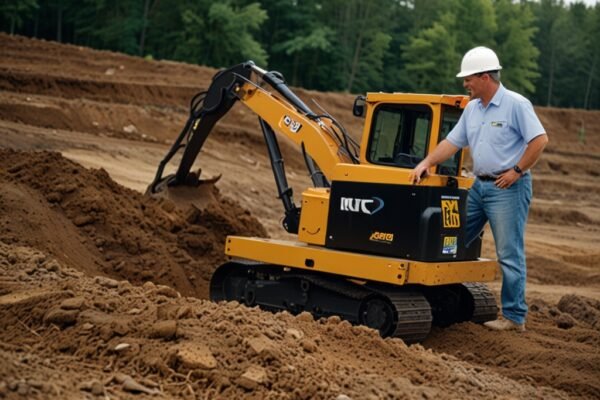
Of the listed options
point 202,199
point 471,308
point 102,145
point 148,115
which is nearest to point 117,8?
point 148,115

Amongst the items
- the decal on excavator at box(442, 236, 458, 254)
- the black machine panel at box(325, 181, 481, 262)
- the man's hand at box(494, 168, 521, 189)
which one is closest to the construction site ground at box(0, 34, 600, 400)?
the decal on excavator at box(442, 236, 458, 254)

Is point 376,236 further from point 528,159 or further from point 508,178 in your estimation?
point 528,159

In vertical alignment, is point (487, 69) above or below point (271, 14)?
below

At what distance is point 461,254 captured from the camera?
334 inches

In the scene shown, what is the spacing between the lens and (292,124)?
30.7 feet

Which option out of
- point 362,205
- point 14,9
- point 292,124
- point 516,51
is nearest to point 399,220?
point 362,205

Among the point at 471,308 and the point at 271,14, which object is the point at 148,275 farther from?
the point at 271,14

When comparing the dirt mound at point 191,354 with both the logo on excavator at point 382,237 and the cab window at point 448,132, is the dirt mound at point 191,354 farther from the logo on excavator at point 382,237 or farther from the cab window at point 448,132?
the cab window at point 448,132

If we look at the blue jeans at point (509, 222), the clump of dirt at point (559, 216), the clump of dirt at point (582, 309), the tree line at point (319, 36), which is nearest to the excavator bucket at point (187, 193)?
the blue jeans at point (509, 222)

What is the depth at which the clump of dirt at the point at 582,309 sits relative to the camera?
10.3 meters

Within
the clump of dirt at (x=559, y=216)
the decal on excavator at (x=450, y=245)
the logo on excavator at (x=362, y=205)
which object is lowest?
the clump of dirt at (x=559, y=216)

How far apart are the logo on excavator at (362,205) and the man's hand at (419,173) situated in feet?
1.16

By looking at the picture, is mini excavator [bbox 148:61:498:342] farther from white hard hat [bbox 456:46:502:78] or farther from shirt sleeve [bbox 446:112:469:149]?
white hard hat [bbox 456:46:502:78]

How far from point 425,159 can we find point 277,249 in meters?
1.71
